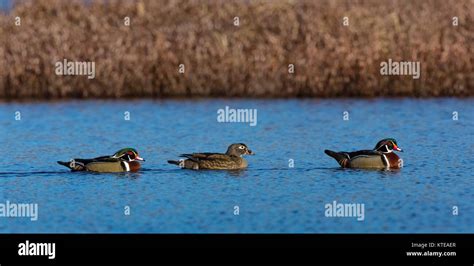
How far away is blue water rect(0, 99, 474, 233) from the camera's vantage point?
1511 cm

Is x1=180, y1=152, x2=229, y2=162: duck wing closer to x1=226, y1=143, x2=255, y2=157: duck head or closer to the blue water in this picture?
the blue water

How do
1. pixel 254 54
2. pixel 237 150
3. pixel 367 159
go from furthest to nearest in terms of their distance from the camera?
pixel 254 54 < pixel 237 150 < pixel 367 159

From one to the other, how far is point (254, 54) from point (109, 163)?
8.45 m

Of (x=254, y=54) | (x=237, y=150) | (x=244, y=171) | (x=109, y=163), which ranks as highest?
(x=254, y=54)

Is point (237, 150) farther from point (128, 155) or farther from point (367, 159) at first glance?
point (367, 159)

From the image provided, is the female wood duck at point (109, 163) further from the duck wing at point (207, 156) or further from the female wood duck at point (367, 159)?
the female wood duck at point (367, 159)

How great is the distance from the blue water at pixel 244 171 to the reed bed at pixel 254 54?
0.63 m

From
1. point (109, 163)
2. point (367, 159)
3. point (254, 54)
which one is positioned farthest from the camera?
point (254, 54)

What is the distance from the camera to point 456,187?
Answer: 16.9 metres

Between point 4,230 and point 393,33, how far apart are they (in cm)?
1288

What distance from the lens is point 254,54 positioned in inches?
1023

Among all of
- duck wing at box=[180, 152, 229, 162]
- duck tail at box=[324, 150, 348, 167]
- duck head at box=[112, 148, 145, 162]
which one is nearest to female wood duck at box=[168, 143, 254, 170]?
duck wing at box=[180, 152, 229, 162]

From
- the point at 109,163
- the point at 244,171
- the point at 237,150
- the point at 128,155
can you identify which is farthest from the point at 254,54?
the point at 109,163
